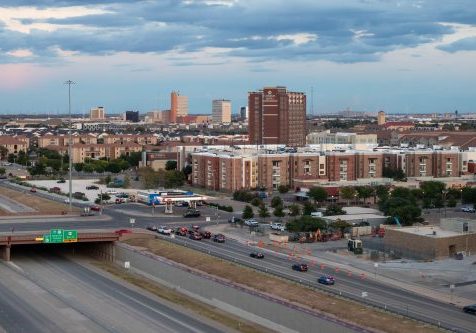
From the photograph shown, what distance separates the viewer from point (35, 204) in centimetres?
4456

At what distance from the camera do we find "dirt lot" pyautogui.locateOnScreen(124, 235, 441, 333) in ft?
60.1

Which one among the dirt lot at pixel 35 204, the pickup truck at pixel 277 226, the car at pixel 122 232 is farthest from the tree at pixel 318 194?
the car at pixel 122 232

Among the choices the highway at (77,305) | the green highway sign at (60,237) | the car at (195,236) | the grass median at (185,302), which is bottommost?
the grass median at (185,302)

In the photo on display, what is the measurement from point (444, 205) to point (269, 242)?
47.2 ft

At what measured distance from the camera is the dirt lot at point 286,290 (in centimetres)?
1831

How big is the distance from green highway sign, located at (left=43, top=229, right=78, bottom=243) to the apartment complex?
2155 centimetres

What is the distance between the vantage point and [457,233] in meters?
29.0

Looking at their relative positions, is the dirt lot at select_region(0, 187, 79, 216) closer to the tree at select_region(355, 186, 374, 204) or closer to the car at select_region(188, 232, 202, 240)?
the car at select_region(188, 232, 202, 240)

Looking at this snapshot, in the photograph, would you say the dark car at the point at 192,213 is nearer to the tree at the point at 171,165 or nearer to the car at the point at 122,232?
the car at the point at 122,232

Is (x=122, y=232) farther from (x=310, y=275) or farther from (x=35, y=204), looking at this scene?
(x=35, y=204)

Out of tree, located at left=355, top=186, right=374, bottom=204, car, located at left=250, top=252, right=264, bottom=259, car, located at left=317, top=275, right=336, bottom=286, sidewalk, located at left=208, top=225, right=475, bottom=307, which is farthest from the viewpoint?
tree, located at left=355, top=186, right=374, bottom=204

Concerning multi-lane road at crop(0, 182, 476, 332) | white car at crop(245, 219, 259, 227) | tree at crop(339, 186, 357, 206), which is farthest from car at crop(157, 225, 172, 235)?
tree at crop(339, 186, 357, 206)

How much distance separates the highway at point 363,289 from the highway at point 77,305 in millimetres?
3809

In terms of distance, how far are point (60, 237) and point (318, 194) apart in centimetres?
1794
